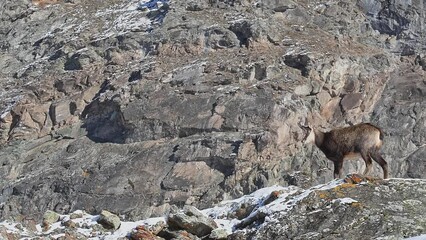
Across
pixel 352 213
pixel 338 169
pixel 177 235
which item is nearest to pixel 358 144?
pixel 338 169

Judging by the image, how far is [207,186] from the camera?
27.8 meters

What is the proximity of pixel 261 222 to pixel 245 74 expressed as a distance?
22.4 meters

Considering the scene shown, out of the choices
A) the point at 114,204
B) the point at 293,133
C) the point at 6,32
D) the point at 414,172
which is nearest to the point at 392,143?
the point at 414,172

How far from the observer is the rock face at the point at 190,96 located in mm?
28312

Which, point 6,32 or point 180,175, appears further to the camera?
point 6,32

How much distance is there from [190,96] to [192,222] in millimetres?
21101

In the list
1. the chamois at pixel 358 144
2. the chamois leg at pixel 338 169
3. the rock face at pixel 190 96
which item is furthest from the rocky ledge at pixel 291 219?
the rock face at pixel 190 96

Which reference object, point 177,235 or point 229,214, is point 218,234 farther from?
point 229,214

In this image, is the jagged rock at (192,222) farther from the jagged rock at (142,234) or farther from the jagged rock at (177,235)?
the jagged rock at (142,234)

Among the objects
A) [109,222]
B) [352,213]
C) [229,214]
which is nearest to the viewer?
[352,213]

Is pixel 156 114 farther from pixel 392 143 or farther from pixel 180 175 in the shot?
pixel 392 143

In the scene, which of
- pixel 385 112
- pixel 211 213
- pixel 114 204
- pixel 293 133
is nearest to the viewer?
pixel 211 213

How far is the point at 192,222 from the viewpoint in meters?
10.7

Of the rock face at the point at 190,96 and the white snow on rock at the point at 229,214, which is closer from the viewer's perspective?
the white snow on rock at the point at 229,214
